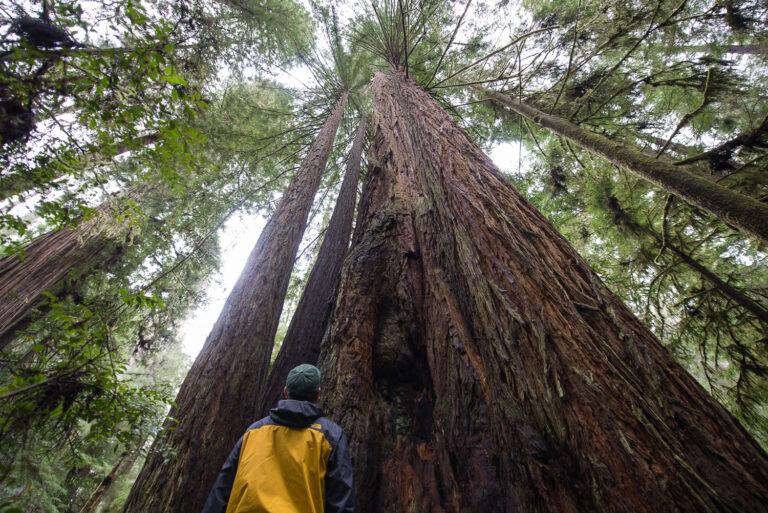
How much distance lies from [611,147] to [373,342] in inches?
144

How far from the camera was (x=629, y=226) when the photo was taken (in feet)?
14.2

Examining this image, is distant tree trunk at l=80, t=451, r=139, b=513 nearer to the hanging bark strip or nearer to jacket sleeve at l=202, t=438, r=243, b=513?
jacket sleeve at l=202, t=438, r=243, b=513

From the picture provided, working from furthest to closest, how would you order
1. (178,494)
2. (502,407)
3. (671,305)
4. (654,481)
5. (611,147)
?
(671,305), (611,147), (178,494), (502,407), (654,481)

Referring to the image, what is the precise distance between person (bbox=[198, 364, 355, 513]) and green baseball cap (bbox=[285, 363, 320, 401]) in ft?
0.20

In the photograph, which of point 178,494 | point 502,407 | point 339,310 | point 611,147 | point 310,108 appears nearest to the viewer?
point 502,407

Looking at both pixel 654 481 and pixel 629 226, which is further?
pixel 629 226

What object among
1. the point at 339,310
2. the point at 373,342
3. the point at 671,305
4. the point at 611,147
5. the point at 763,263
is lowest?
the point at 373,342

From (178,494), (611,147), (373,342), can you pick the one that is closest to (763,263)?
(611,147)

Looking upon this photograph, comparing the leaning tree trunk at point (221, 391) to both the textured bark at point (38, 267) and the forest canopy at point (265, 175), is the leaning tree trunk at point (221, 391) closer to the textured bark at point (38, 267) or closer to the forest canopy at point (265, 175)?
the forest canopy at point (265, 175)

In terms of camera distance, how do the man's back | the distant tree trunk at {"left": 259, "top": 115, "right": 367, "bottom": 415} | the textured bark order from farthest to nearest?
the textured bark, the distant tree trunk at {"left": 259, "top": 115, "right": 367, "bottom": 415}, the man's back

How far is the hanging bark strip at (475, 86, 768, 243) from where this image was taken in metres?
1.97

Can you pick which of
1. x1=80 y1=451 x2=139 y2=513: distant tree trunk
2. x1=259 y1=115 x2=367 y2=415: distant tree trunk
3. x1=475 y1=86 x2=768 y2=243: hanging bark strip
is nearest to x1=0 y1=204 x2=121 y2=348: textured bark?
x1=259 y1=115 x2=367 y2=415: distant tree trunk

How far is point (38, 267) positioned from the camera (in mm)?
3430

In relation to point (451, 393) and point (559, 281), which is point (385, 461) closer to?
point (451, 393)
